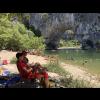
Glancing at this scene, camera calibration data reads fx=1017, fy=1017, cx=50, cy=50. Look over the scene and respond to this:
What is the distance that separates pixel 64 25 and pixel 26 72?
41.0 inches

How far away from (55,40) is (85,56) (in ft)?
1.85

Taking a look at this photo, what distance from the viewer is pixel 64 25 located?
16.9 metres

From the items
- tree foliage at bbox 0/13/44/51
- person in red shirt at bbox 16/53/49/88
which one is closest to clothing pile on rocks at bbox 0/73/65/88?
person in red shirt at bbox 16/53/49/88

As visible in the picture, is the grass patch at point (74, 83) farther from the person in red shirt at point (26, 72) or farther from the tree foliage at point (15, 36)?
the tree foliage at point (15, 36)

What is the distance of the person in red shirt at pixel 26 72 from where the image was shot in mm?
16562

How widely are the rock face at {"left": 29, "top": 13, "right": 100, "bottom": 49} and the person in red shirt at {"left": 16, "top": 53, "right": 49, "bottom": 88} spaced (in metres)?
0.49

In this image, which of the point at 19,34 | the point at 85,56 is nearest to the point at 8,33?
the point at 19,34

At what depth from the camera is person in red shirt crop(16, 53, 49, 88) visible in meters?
16.6

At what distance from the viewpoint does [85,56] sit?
55.1 ft

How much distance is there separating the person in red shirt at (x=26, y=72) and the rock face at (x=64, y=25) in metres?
0.49

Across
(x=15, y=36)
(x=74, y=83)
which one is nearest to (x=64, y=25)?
(x=15, y=36)

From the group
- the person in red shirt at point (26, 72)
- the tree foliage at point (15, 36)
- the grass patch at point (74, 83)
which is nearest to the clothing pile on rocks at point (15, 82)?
the person in red shirt at point (26, 72)

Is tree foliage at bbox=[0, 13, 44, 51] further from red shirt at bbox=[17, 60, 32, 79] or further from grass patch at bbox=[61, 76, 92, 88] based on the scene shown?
grass patch at bbox=[61, 76, 92, 88]
